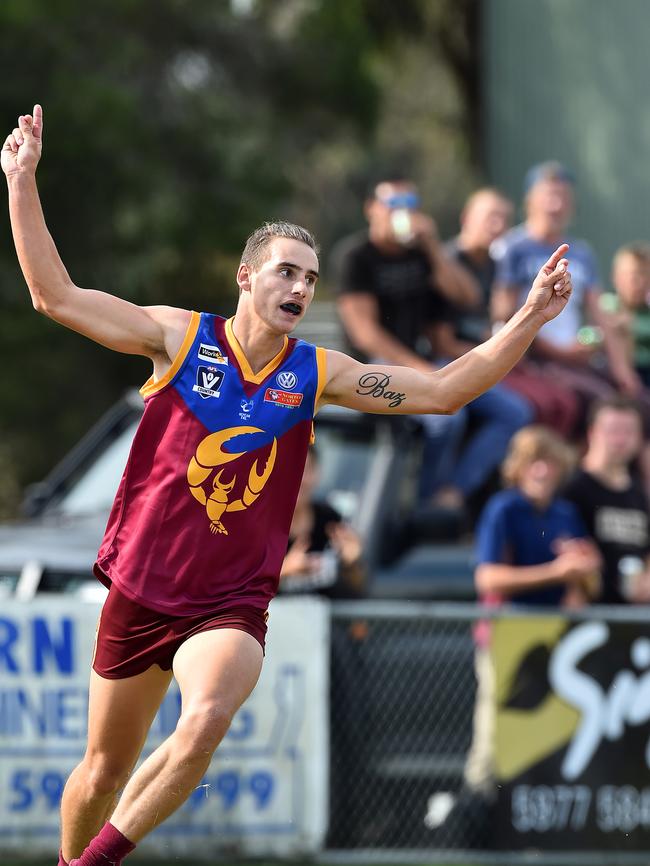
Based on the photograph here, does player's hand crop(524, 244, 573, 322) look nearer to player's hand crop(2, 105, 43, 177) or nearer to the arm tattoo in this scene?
the arm tattoo

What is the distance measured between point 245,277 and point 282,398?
457 millimetres

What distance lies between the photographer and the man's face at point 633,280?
10195 mm

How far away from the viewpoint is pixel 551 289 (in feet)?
17.9

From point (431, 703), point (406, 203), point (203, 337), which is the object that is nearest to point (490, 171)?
point (406, 203)

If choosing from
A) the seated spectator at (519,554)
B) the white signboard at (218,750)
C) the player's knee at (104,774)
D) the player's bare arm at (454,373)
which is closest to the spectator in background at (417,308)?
the seated spectator at (519,554)

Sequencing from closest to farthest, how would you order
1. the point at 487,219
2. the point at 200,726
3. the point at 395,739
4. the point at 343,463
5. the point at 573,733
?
the point at 200,726
the point at 395,739
the point at 573,733
the point at 343,463
the point at 487,219

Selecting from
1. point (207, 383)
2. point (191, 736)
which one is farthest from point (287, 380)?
point (191, 736)

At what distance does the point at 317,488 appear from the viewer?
8812 mm

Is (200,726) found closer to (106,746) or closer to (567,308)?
(106,746)

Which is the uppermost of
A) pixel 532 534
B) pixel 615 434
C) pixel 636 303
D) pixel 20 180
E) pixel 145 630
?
pixel 636 303

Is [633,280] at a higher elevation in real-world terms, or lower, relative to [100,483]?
higher

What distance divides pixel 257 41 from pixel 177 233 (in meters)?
4.02

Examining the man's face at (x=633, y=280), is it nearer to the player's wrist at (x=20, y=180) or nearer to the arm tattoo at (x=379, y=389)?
the arm tattoo at (x=379, y=389)

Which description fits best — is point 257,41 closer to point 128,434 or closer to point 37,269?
point 128,434
